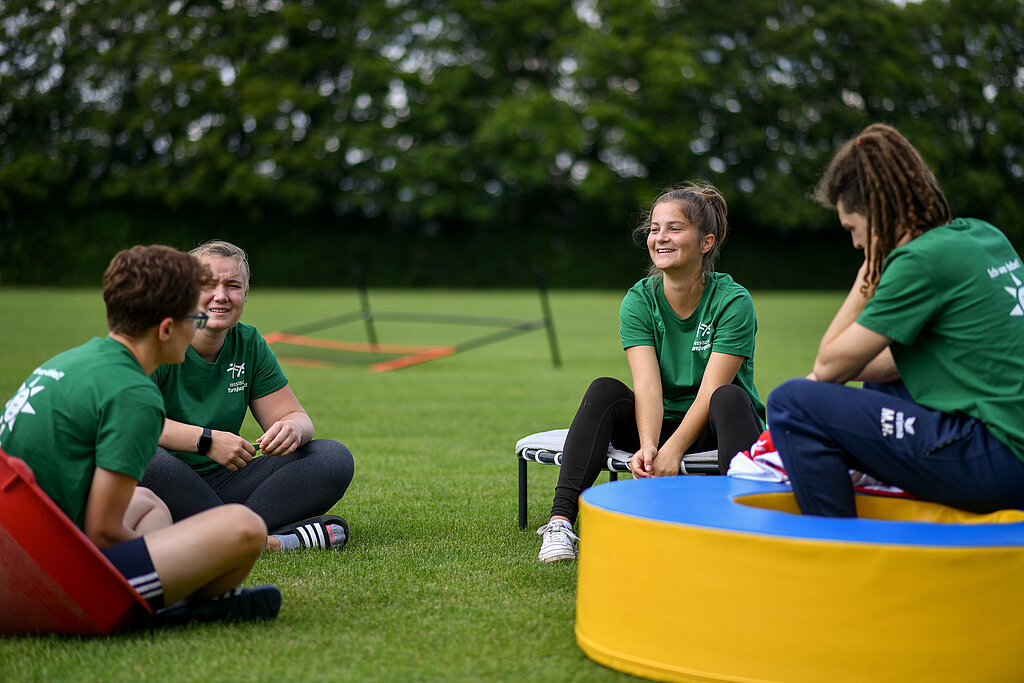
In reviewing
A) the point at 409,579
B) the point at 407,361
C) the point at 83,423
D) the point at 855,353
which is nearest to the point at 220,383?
the point at 409,579

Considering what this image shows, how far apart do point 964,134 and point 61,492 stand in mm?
41978

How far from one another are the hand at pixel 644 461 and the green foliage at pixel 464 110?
31.5m

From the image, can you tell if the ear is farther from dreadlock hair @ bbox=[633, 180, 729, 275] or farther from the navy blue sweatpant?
dreadlock hair @ bbox=[633, 180, 729, 275]

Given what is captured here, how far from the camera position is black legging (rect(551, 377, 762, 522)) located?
12.5ft

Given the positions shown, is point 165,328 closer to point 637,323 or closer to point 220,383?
point 220,383

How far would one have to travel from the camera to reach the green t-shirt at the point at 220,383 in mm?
3900

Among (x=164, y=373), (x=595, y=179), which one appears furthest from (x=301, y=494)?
(x=595, y=179)

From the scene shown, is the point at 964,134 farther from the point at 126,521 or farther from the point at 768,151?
the point at 126,521

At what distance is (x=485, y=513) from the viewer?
4.78 m

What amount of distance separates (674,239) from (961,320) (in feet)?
4.93

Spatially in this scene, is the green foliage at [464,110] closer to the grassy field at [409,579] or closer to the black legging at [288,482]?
the grassy field at [409,579]

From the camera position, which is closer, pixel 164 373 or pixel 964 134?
pixel 164 373

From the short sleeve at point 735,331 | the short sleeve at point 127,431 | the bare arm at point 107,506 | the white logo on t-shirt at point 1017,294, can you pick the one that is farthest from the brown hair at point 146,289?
the white logo on t-shirt at point 1017,294

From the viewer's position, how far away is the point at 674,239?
405 centimetres
